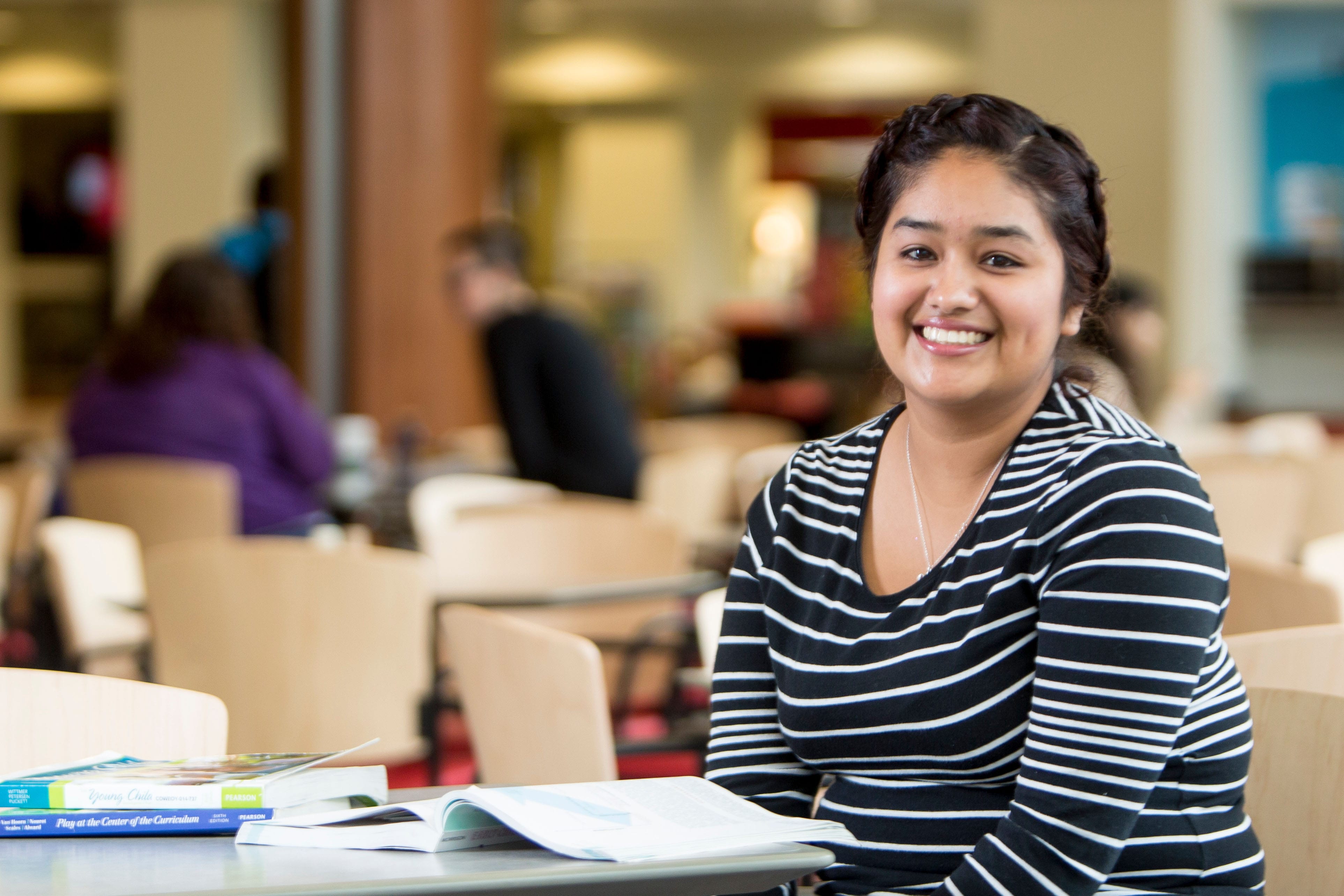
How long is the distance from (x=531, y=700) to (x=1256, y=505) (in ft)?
8.07

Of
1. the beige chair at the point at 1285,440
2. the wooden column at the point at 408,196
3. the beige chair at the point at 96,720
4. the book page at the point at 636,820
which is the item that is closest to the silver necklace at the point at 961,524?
the book page at the point at 636,820

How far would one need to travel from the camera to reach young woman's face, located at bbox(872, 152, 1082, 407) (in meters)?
1.39

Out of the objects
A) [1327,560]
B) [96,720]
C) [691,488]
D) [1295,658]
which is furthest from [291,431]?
[1295,658]

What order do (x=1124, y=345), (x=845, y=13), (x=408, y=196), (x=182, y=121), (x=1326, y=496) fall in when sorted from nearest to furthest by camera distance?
(x=1326, y=496) → (x=1124, y=345) → (x=408, y=196) → (x=182, y=121) → (x=845, y=13)

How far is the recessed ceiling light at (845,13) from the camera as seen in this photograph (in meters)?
11.7

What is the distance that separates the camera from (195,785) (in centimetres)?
121

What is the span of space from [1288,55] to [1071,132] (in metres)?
9.56

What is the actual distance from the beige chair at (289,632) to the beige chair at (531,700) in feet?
2.61

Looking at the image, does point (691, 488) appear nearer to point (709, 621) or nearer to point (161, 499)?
point (161, 499)

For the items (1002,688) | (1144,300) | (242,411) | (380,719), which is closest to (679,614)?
(380,719)

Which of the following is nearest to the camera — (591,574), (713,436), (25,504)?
(591,574)

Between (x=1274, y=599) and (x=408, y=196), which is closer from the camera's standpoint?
(x=1274, y=599)

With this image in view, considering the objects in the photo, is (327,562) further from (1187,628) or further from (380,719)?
(1187,628)

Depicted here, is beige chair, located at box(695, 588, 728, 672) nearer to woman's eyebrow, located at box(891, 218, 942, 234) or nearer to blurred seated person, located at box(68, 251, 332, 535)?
woman's eyebrow, located at box(891, 218, 942, 234)
